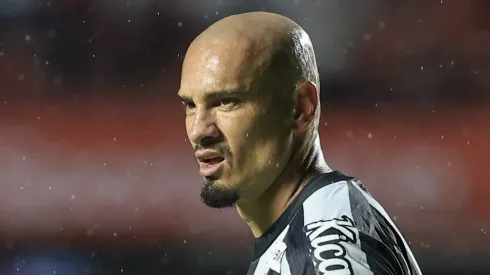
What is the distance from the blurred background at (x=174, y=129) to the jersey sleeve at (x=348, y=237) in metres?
1.09

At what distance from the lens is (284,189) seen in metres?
0.87

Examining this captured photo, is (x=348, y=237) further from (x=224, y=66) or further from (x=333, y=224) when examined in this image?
(x=224, y=66)

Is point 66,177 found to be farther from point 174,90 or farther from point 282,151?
point 282,151

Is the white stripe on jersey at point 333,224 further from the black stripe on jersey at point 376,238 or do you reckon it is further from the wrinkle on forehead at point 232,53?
the wrinkle on forehead at point 232,53

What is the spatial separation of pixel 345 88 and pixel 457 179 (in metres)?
0.30

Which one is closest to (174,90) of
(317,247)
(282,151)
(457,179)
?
(457,179)

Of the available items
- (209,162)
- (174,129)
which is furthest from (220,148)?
(174,129)

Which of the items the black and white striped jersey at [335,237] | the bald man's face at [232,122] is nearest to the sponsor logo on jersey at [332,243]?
the black and white striped jersey at [335,237]

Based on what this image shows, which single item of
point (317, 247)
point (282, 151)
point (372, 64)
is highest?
point (372, 64)

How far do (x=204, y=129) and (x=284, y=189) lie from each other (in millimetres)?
106

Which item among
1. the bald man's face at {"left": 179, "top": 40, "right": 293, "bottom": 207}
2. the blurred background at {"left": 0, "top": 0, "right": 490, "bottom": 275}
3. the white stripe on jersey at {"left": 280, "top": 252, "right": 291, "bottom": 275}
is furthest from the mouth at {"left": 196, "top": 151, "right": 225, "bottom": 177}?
the blurred background at {"left": 0, "top": 0, "right": 490, "bottom": 275}

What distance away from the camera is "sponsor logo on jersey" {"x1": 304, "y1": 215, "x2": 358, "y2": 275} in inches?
28.0

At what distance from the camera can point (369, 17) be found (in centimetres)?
189

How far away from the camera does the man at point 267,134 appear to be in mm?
804
